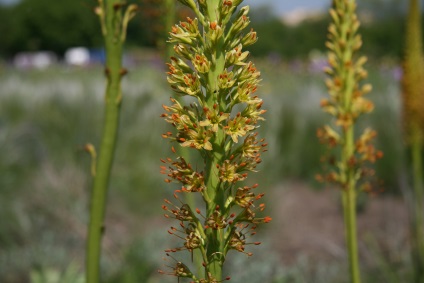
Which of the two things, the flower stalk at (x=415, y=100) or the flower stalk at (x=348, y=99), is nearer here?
the flower stalk at (x=348, y=99)

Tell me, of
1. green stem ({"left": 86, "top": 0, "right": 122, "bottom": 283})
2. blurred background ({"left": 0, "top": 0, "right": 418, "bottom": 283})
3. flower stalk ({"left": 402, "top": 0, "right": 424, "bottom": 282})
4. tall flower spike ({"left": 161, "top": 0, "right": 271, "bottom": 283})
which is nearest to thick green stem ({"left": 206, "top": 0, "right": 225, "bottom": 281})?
tall flower spike ({"left": 161, "top": 0, "right": 271, "bottom": 283})

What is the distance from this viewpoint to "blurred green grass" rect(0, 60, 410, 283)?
600 centimetres

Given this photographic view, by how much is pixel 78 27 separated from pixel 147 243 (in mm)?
78495

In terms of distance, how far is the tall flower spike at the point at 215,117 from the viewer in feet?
4.42

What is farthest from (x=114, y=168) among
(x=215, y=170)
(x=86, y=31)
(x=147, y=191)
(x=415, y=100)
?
(x=86, y=31)

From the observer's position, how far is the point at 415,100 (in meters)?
4.42

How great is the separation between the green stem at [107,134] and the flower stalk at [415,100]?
2540mm

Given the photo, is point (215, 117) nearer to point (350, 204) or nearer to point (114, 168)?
point (350, 204)

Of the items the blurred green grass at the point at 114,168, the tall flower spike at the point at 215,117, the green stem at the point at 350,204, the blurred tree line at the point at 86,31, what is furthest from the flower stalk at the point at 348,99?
the blurred tree line at the point at 86,31

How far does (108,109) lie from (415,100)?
113 inches

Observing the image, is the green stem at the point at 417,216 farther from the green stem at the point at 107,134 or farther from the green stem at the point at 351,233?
the green stem at the point at 107,134

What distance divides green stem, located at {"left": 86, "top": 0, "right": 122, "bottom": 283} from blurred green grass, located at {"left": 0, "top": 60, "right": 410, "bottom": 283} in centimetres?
201

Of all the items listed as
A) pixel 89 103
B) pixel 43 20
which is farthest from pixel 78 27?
pixel 89 103

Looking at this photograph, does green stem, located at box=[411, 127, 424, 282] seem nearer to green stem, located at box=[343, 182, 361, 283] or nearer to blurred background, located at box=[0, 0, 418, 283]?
blurred background, located at box=[0, 0, 418, 283]
